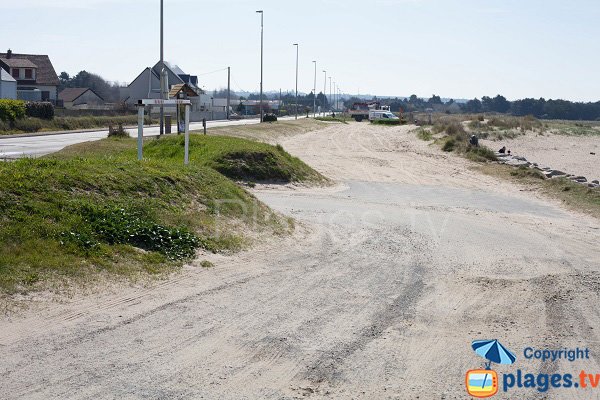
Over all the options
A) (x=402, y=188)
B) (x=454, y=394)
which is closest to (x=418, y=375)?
(x=454, y=394)

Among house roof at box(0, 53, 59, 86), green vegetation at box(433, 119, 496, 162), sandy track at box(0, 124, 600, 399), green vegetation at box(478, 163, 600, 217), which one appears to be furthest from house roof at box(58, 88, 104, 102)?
sandy track at box(0, 124, 600, 399)

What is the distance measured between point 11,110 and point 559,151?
35986 mm

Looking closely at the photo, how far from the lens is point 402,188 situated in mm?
24250

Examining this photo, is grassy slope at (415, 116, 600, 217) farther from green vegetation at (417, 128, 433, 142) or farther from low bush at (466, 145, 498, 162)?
green vegetation at (417, 128, 433, 142)

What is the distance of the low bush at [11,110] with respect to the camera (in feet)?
141

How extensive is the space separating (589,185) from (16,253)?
73.3 ft

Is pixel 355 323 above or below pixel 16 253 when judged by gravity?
below

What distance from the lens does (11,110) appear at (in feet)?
144

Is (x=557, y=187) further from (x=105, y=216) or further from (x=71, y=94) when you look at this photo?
(x=71, y=94)

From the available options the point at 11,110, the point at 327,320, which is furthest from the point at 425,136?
the point at 327,320

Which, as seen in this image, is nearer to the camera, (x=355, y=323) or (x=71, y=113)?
(x=355, y=323)

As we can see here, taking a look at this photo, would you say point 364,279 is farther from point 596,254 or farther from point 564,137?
point 564,137

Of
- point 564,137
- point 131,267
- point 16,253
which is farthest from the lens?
point 564,137
